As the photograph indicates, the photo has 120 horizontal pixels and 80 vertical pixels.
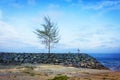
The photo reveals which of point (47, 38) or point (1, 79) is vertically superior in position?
point (47, 38)

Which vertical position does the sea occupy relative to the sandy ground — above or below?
above

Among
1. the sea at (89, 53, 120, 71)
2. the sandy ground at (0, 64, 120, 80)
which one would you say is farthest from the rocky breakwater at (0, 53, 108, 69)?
the sandy ground at (0, 64, 120, 80)

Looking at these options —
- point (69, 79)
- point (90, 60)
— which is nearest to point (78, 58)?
point (90, 60)

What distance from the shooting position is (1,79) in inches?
679

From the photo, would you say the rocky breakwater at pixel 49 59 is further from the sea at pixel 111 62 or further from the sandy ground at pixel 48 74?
the sandy ground at pixel 48 74

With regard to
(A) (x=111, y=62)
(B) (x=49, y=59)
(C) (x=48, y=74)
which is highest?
(B) (x=49, y=59)

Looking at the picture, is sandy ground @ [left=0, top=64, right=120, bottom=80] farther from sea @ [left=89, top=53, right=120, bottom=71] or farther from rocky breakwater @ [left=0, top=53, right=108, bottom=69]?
sea @ [left=89, top=53, right=120, bottom=71]

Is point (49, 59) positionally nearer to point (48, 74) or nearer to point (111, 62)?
point (48, 74)

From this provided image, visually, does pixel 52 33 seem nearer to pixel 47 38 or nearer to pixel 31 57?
pixel 47 38

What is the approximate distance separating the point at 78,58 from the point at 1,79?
954 inches

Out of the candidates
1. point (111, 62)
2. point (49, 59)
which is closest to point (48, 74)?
point (49, 59)

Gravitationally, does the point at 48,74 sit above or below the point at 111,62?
below

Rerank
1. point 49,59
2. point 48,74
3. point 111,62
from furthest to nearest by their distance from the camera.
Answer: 1. point 111,62
2. point 49,59
3. point 48,74

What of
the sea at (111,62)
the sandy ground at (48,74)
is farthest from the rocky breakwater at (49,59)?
the sandy ground at (48,74)
